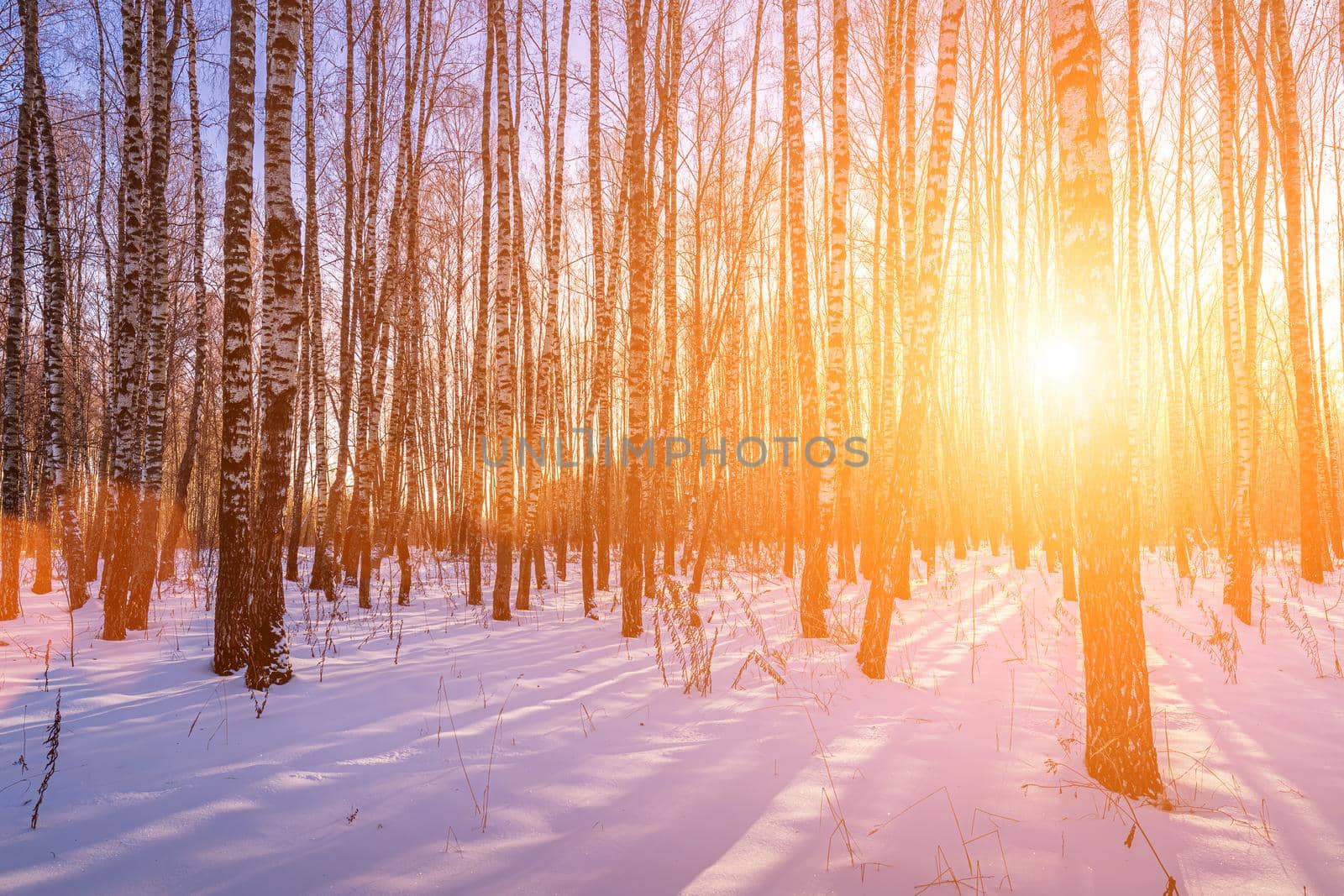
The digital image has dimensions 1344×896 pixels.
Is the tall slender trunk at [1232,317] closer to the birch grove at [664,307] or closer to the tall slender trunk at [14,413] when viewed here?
the birch grove at [664,307]

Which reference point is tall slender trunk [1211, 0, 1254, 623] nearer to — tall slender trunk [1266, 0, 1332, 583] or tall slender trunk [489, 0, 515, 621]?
tall slender trunk [1266, 0, 1332, 583]

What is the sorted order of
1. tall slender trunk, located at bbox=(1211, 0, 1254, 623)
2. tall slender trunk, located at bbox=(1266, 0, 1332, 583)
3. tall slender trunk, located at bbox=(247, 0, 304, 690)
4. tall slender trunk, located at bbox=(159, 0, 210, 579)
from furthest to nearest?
tall slender trunk, located at bbox=(159, 0, 210, 579) → tall slender trunk, located at bbox=(1266, 0, 1332, 583) → tall slender trunk, located at bbox=(1211, 0, 1254, 623) → tall slender trunk, located at bbox=(247, 0, 304, 690)

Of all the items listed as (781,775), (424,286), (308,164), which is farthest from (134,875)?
(424,286)

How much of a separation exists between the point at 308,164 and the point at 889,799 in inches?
527

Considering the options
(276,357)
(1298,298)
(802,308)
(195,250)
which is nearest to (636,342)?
(802,308)

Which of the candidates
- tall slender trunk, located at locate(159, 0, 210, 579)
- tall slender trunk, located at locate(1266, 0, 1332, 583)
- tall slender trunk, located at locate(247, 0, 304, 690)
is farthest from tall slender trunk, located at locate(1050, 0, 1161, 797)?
tall slender trunk, located at locate(159, 0, 210, 579)

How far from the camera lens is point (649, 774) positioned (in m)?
3.40

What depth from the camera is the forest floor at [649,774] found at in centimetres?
255

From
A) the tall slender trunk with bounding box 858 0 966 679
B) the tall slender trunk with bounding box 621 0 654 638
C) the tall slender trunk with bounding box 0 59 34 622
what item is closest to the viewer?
the tall slender trunk with bounding box 858 0 966 679

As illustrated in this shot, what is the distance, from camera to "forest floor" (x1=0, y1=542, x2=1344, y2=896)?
2553 millimetres

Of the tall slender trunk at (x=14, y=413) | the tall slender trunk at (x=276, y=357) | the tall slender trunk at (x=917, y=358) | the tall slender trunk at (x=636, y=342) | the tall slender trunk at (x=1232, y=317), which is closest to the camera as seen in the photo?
the tall slender trunk at (x=276, y=357)

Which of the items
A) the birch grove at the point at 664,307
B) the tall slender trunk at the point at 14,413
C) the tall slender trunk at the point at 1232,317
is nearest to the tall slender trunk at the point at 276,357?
the birch grove at the point at 664,307

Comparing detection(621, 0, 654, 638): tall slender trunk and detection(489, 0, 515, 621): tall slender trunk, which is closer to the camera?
detection(621, 0, 654, 638): tall slender trunk

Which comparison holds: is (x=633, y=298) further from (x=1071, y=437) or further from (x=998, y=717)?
(x=998, y=717)
